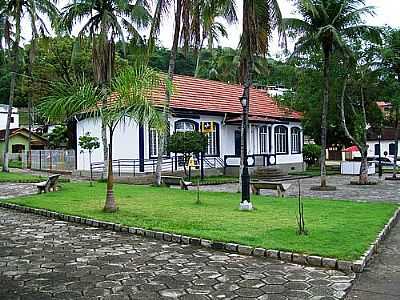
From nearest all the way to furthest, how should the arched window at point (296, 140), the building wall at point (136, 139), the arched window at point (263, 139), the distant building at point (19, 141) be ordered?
1. the building wall at point (136, 139)
2. the arched window at point (263, 139)
3. the arched window at point (296, 140)
4. the distant building at point (19, 141)

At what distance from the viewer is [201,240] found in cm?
873

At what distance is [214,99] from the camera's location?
31406 mm

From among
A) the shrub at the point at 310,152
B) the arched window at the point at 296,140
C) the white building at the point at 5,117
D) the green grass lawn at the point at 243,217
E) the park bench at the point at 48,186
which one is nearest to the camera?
the green grass lawn at the point at 243,217

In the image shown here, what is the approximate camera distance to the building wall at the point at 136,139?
26.2m

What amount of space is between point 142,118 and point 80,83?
1.97 meters

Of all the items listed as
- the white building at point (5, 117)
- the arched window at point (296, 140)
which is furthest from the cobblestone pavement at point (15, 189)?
the white building at point (5, 117)

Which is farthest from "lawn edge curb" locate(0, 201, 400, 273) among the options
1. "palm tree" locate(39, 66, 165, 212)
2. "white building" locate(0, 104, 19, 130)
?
"white building" locate(0, 104, 19, 130)

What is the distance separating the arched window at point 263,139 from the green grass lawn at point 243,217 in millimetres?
16473

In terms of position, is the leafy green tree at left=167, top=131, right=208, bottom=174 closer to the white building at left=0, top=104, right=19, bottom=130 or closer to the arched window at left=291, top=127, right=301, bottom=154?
the arched window at left=291, top=127, right=301, bottom=154

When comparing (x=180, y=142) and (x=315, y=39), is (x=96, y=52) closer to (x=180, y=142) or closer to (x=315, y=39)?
(x=180, y=142)

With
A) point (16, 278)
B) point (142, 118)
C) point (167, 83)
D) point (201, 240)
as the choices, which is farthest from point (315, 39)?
point (16, 278)

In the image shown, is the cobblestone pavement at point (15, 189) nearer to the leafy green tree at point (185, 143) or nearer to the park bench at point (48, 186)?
the park bench at point (48, 186)

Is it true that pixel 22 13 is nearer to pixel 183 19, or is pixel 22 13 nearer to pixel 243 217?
pixel 183 19

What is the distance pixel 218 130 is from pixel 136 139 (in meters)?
6.15
